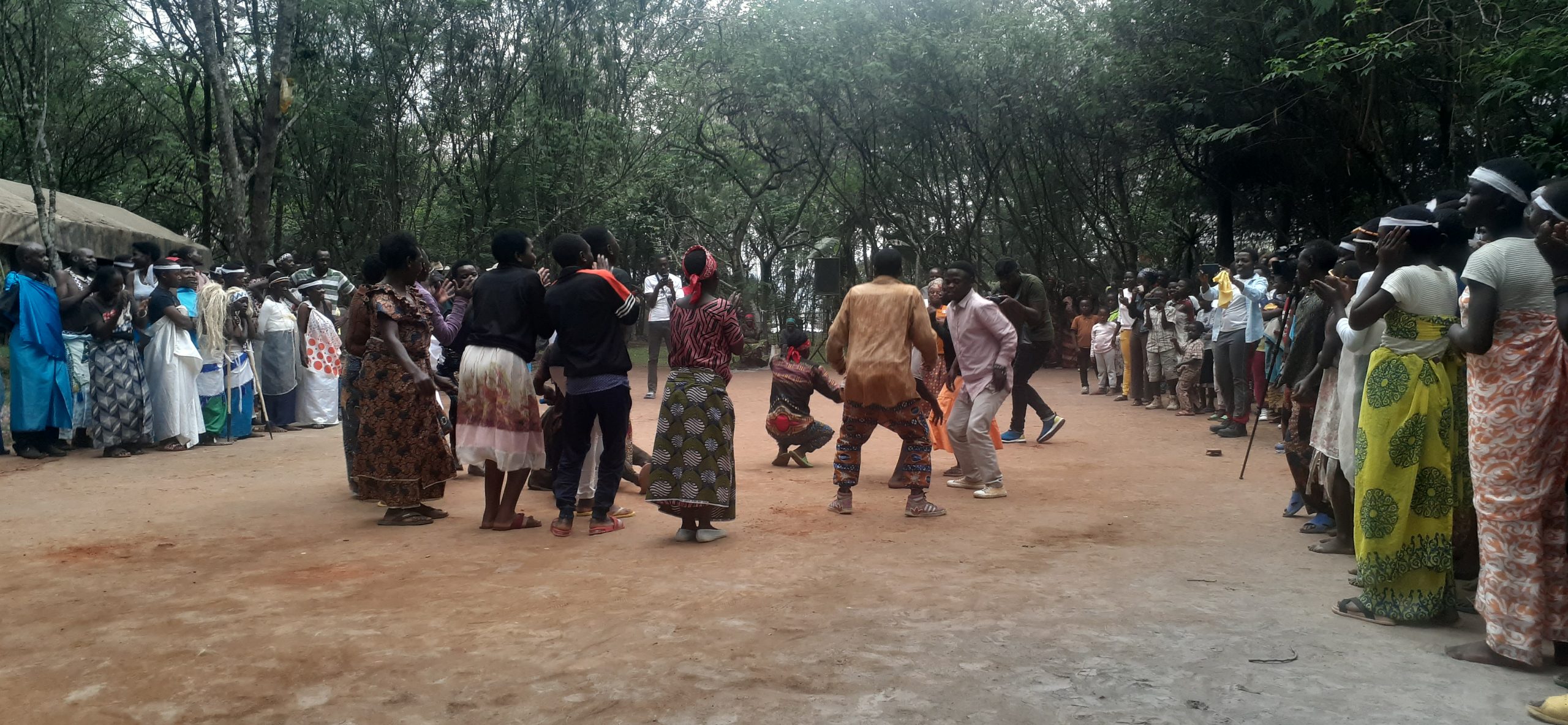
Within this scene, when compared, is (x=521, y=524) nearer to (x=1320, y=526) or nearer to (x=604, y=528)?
(x=604, y=528)

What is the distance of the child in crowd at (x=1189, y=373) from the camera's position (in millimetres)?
13000

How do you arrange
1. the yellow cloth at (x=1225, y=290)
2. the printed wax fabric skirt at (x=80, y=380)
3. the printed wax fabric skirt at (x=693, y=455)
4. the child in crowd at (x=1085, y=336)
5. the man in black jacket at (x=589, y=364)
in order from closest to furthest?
the printed wax fabric skirt at (x=693, y=455)
the man in black jacket at (x=589, y=364)
the printed wax fabric skirt at (x=80, y=380)
the yellow cloth at (x=1225, y=290)
the child in crowd at (x=1085, y=336)

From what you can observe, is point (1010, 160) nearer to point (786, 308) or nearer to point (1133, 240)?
point (1133, 240)

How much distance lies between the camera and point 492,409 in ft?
20.9

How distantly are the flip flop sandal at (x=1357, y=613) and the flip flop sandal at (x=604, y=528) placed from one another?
3.74 metres

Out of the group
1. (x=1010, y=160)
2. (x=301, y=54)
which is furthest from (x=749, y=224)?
(x=301, y=54)

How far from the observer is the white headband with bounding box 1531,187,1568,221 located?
11.6ft

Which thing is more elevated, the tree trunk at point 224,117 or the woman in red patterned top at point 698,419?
the tree trunk at point 224,117

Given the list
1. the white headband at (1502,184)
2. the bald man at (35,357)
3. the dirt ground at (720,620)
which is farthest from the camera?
the bald man at (35,357)

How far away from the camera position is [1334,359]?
568cm

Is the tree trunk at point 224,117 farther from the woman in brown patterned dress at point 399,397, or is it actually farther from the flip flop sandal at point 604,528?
the flip flop sandal at point 604,528

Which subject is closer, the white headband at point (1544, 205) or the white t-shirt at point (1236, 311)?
the white headband at point (1544, 205)

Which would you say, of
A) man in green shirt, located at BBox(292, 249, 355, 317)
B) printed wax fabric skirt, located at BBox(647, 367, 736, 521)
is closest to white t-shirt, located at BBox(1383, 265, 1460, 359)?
printed wax fabric skirt, located at BBox(647, 367, 736, 521)

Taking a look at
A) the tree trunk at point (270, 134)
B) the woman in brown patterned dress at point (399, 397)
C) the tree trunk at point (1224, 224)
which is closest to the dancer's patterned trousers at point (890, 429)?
the woman in brown patterned dress at point (399, 397)
